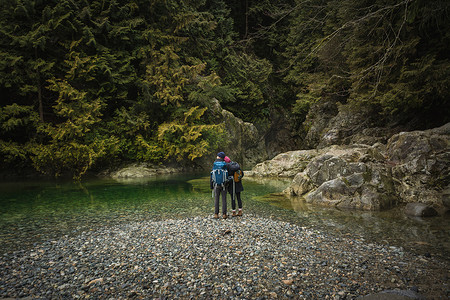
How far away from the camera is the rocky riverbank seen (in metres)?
3.54

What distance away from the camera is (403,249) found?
5.02 m

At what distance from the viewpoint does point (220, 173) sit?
7.22 metres

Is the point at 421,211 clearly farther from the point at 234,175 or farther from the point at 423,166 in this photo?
the point at 234,175

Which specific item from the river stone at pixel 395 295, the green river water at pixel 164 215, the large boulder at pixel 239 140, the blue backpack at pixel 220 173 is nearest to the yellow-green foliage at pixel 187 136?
the large boulder at pixel 239 140

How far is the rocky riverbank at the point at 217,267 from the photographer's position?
3539mm

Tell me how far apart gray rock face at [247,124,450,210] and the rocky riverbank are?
159 inches

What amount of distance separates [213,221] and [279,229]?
1912mm

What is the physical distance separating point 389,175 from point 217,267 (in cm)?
886

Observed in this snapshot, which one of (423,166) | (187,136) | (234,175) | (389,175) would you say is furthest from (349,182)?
(187,136)

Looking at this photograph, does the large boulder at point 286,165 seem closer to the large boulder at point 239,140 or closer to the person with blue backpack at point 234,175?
the large boulder at point 239,140

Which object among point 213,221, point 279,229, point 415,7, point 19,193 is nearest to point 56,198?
point 19,193

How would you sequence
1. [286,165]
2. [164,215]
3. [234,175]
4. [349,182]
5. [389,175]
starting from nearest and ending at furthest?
1. [234,175]
2. [164,215]
3. [349,182]
4. [389,175]
5. [286,165]

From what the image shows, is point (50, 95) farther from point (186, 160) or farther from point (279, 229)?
point (279, 229)

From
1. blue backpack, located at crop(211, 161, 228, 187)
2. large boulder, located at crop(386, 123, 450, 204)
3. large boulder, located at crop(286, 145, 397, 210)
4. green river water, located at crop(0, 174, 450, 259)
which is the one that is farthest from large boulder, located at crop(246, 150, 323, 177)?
blue backpack, located at crop(211, 161, 228, 187)
